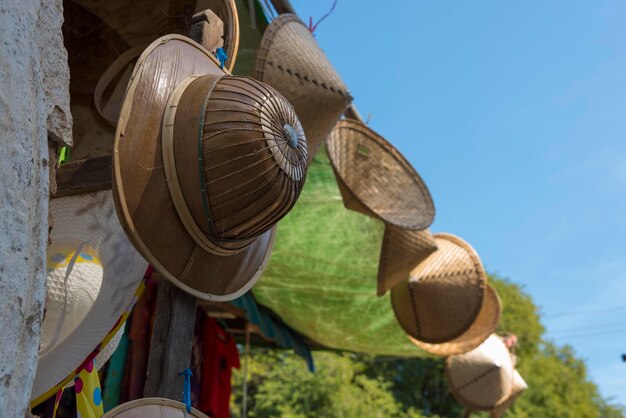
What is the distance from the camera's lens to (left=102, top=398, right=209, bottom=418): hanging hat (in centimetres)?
116

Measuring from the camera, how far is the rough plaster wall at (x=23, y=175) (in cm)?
82

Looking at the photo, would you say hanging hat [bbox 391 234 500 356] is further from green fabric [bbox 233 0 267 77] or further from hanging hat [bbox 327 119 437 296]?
green fabric [bbox 233 0 267 77]

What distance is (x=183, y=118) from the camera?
3.83ft

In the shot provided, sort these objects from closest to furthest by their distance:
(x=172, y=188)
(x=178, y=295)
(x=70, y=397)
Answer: (x=172, y=188) → (x=178, y=295) → (x=70, y=397)

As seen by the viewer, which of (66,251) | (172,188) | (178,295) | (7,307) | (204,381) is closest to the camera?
(7,307)

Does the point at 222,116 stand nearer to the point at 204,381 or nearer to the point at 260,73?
the point at 260,73

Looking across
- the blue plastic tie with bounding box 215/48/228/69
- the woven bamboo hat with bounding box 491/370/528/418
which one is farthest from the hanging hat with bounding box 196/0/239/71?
the woven bamboo hat with bounding box 491/370/528/418

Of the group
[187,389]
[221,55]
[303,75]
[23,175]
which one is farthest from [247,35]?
[23,175]

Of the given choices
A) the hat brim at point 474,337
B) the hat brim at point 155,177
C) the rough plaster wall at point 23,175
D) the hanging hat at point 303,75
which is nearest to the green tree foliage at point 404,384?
the hat brim at point 474,337

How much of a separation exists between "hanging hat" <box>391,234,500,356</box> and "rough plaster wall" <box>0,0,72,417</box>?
247cm

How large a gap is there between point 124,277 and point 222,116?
17.5 inches

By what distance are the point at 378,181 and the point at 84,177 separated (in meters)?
1.55

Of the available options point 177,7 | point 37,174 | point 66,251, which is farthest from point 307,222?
point 37,174

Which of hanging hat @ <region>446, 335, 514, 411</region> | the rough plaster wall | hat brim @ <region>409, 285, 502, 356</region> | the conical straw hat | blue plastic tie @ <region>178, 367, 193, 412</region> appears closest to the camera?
the rough plaster wall
